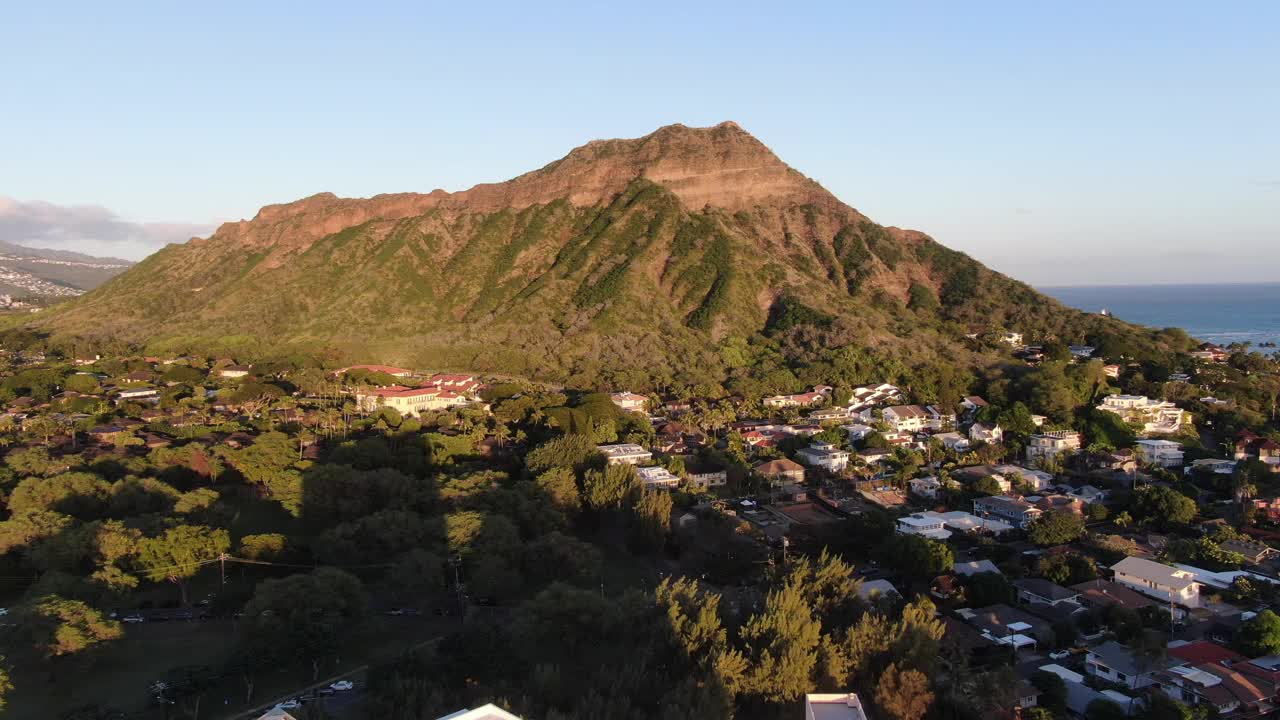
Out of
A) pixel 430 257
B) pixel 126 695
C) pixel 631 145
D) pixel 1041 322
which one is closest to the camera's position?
pixel 126 695

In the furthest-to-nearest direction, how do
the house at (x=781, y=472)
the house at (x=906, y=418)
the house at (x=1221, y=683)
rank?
the house at (x=906, y=418)
the house at (x=781, y=472)
the house at (x=1221, y=683)

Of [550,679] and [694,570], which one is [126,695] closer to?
[550,679]

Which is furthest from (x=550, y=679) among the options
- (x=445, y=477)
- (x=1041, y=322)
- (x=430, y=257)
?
(x=430, y=257)

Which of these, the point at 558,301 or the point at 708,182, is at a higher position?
the point at 708,182

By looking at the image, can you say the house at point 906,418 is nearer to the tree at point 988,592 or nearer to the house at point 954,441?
the house at point 954,441

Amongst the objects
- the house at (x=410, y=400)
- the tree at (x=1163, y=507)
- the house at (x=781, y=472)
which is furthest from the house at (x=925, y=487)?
the house at (x=410, y=400)

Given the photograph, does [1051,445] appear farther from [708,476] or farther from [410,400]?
[410,400]

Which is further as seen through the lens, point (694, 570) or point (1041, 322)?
point (1041, 322)
